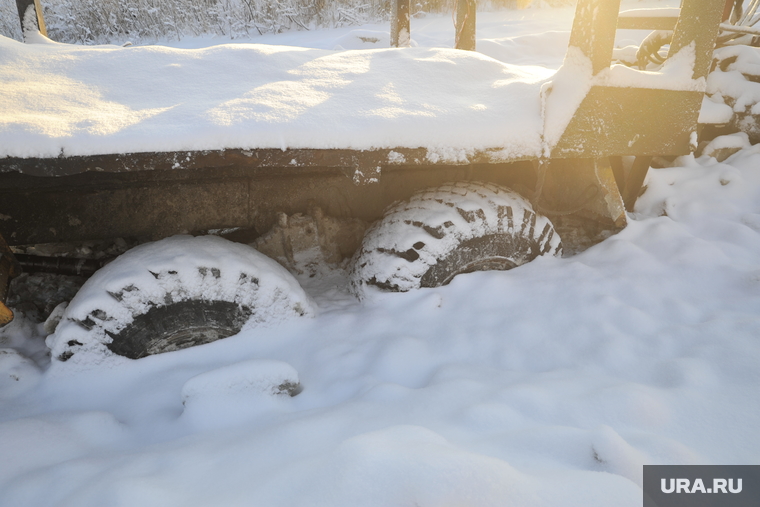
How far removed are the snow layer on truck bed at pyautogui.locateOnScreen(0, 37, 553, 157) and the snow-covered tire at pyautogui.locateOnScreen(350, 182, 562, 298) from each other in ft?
1.35

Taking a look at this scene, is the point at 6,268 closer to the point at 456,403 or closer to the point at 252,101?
the point at 252,101

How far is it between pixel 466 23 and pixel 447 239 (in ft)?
7.31

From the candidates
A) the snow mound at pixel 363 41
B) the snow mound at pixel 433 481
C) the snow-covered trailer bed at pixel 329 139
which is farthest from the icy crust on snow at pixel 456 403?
the snow mound at pixel 363 41

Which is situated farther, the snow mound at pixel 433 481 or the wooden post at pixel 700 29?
the wooden post at pixel 700 29

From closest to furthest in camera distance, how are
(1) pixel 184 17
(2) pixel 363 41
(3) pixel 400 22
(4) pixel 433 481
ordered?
(4) pixel 433 481 → (3) pixel 400 22 → (2) pixel 363 41 → (1) pixel 184 17

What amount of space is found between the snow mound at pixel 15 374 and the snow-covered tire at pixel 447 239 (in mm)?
1385

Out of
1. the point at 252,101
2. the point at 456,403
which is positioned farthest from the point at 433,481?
the point at 252,101

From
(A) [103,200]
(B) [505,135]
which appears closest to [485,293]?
(B) [505,135]

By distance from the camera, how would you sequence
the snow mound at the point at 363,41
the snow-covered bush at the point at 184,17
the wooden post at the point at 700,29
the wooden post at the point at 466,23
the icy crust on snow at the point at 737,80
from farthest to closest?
the snow-covered bush at the point at 184,17, the snow mound at the point at 363,41, the wooden post at the point at 466,23, the icy crust on snow at the point at 737,80, the wooden post at the point at 700,29

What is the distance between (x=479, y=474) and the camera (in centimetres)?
97

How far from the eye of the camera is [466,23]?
3264 mm

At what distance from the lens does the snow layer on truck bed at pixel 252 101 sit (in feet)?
4.42

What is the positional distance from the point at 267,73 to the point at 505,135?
1.09m

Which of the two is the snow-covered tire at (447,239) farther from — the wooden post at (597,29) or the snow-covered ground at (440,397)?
the wooden post at (597,29)
